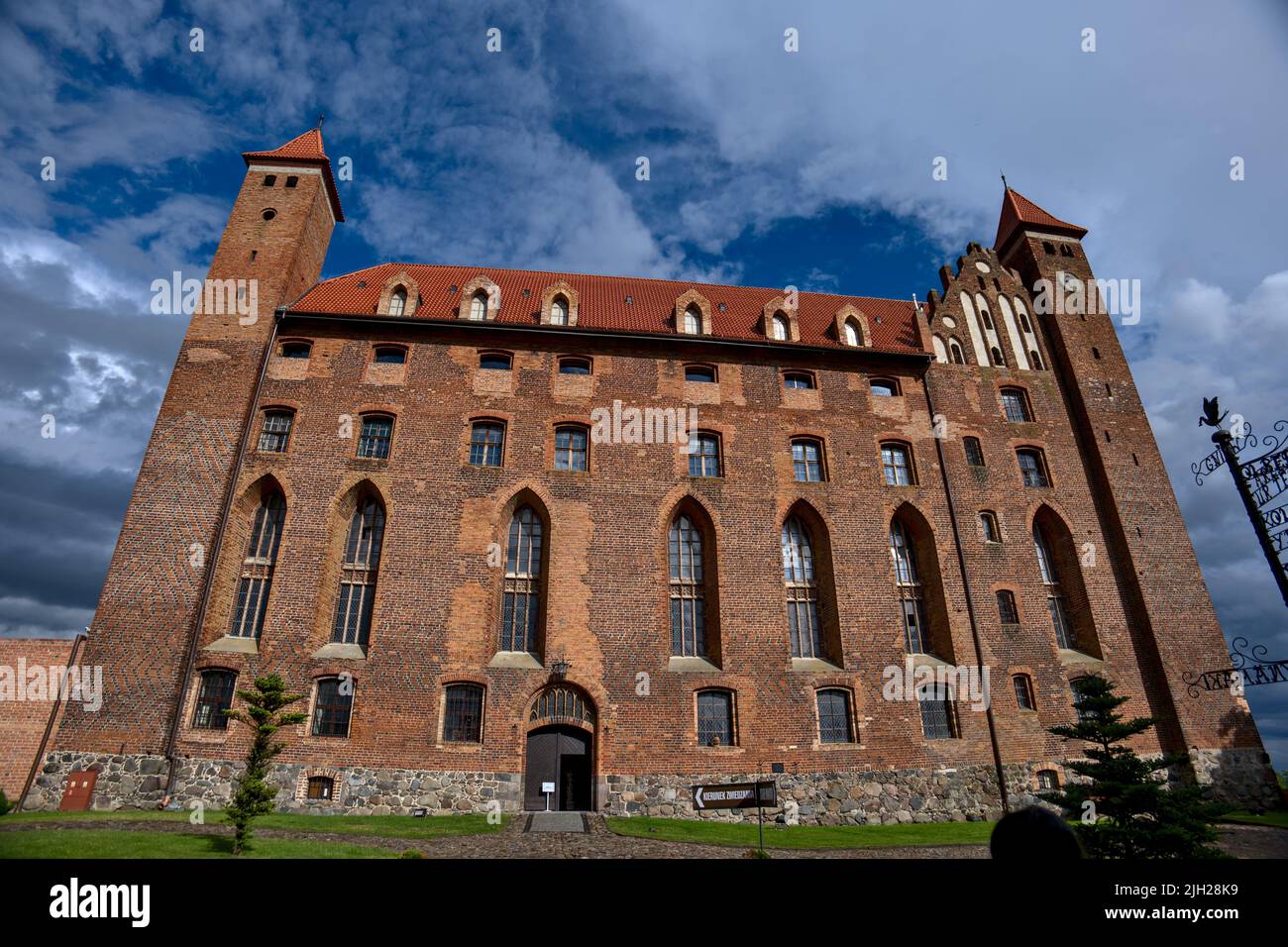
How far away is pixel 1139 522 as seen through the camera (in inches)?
870

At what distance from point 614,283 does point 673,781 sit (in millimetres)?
19726

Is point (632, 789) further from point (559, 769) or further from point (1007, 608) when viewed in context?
point (1007, 608)

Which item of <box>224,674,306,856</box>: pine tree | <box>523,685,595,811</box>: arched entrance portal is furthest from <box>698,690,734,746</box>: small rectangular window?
<box>224,674,306,856</box>: pine tree

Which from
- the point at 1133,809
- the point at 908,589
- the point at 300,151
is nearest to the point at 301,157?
the point at 300,151

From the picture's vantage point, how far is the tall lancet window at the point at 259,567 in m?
18.4

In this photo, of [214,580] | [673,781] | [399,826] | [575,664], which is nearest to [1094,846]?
[673,781]

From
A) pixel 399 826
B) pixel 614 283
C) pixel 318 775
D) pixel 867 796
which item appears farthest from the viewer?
pixel 614 283

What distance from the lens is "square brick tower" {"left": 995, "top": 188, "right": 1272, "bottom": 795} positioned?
63.7 feet

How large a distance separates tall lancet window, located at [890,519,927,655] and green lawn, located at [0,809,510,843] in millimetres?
13188

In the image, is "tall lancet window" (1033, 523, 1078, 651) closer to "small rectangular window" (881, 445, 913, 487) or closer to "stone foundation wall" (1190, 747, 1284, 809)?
"stone foundation wall" (1190, 747, 1284, 809)

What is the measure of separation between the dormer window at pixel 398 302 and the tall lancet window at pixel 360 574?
727 cm

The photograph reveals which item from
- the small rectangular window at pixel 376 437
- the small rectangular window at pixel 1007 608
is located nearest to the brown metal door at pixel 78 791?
the small rectangular window at pixel 376 437
